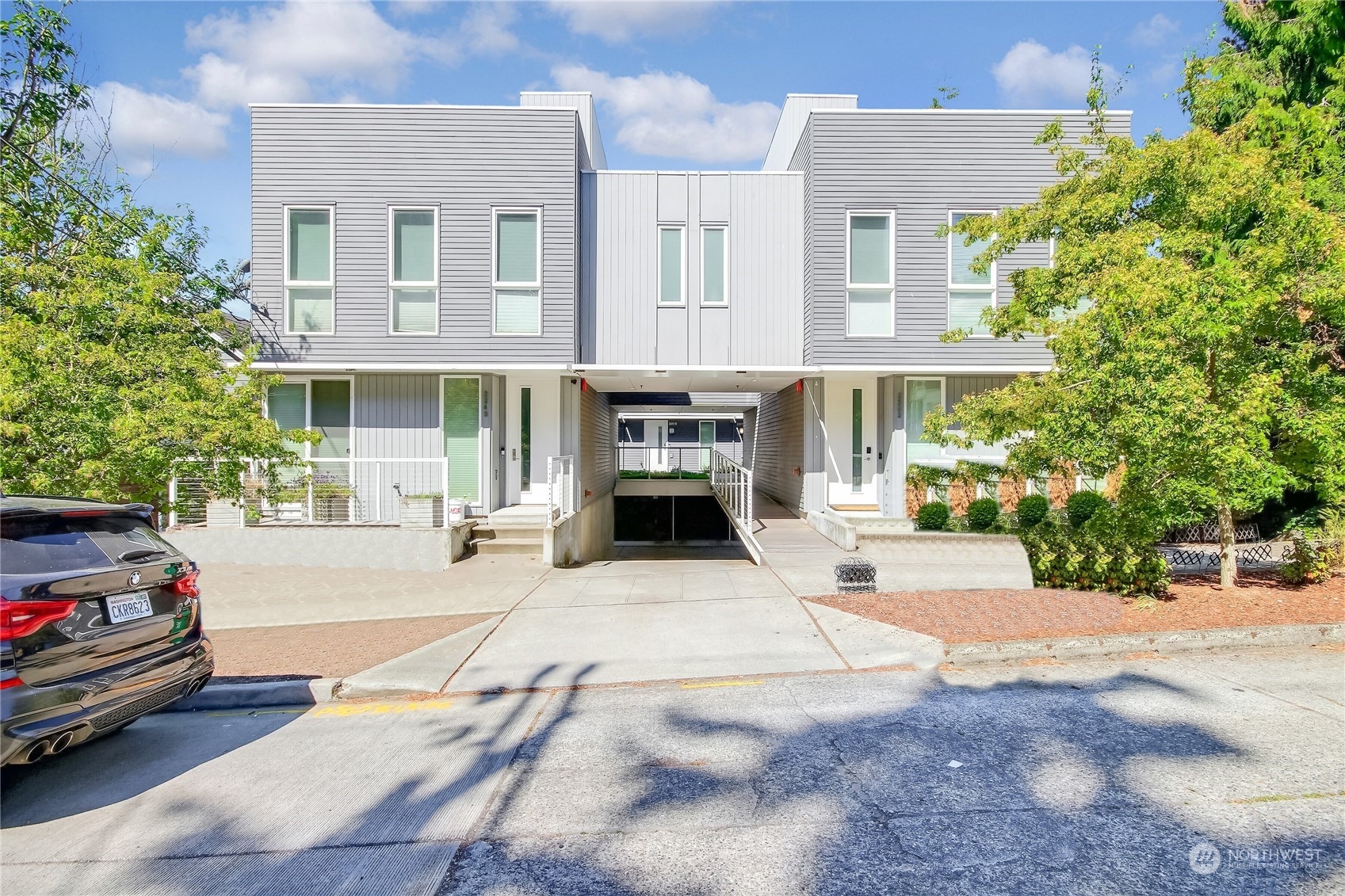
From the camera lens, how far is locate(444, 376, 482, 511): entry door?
13.4m

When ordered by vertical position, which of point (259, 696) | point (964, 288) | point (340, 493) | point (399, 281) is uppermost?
point (399, 281)

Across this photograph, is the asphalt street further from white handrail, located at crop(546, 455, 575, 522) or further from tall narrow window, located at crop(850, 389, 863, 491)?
tall narrow window, located at crop(850, 389, 863, 491)

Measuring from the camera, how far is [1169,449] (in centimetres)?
746

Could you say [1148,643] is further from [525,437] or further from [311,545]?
[311,545]

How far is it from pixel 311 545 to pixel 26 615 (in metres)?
8.08

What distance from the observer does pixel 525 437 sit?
556 inches

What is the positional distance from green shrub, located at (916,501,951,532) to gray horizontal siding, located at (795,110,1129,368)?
2.82m

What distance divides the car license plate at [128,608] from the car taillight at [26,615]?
28 cm

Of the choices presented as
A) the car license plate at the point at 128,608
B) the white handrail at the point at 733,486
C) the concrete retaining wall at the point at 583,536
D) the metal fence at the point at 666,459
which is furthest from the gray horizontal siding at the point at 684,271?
the metal fence at the point at 666,459

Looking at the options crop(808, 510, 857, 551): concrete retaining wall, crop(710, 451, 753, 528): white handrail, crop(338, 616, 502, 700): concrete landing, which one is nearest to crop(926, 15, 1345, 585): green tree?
crop(808, 510, 857, 551): concrete retaining wall

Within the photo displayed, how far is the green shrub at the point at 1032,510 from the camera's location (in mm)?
12398

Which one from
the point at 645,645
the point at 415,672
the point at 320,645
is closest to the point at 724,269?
the point at 645,645

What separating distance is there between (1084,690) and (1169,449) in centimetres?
318

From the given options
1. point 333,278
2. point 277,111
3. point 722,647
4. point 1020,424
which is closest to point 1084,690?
point 722,647
